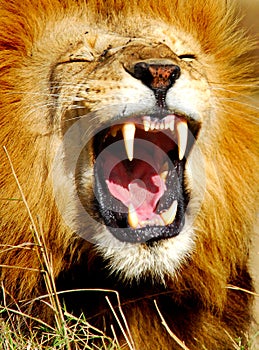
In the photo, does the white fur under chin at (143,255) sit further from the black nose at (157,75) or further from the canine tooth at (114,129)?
the black nose at (157,75)

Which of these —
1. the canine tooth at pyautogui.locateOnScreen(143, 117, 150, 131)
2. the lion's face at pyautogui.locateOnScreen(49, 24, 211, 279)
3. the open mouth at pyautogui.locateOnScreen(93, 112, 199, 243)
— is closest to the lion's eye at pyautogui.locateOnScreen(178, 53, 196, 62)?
the lion's face at pyautogui.locateOnScreen(49, 24, 211, 279)

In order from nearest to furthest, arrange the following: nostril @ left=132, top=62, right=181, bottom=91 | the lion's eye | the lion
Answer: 1. nostril @ left=132, top=62, right=181, bottom=91
2. the lion
3. the lion's eye

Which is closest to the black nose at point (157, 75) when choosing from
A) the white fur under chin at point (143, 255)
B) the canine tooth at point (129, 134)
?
the canine tooth at point (129, 134)

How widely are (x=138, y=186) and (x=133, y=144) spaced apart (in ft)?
0.56

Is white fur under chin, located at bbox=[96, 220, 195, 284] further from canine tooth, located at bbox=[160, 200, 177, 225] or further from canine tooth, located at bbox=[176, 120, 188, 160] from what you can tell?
canine tooth, located at bbox=[176, 120, 188, 160]

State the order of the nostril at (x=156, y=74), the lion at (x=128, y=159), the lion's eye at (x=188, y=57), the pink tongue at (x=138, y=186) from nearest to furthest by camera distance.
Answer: the nostril at (x=156, y=74) < the lion at (x=128, y=159) < the pink tongue at (x=138, y=186) < the lion's eye at (x=188, y=57)

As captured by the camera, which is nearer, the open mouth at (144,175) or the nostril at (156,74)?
the nostril at (156,74)

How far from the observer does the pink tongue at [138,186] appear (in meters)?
3.11

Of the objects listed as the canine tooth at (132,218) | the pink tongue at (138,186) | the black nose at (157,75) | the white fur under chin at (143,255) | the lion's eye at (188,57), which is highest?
the lion's eye at (188,57)

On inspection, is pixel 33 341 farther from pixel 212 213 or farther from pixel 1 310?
pixel 212 213

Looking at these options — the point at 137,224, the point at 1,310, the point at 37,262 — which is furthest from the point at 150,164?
the point at 1,310

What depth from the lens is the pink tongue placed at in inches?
122

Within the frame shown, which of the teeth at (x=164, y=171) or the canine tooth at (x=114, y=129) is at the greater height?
the canine tooth at (x=114, y=129)

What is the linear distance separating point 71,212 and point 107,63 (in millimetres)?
554
